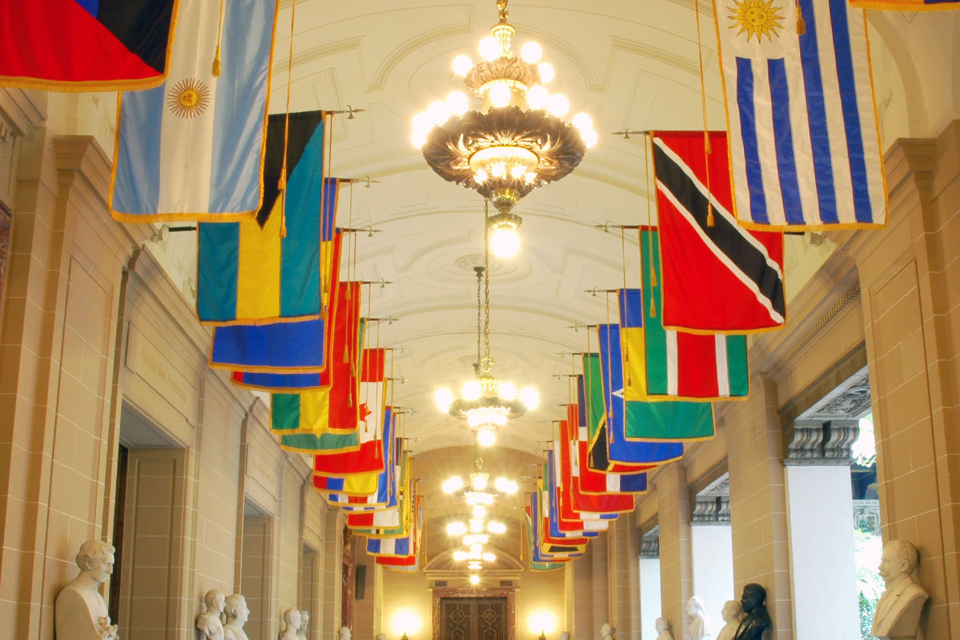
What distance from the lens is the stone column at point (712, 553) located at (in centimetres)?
1798

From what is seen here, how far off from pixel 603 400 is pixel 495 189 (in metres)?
6.41

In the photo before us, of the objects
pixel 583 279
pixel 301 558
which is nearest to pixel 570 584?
pixel 301 558

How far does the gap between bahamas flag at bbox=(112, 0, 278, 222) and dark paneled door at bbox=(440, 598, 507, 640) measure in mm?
30536

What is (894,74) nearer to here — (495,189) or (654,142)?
(654,142)

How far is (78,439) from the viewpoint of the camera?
856 centimetres

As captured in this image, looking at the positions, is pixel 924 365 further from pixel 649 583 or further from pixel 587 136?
pixel 649 583

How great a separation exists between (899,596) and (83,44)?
6.88 meters

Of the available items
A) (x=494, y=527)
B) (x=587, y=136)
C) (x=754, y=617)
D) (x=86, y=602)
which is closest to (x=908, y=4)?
(x=587, y=136)

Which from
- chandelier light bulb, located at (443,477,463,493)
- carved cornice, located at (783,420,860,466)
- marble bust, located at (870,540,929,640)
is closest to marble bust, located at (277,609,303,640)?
chandelier light bulb, located at (443,477,463,493)

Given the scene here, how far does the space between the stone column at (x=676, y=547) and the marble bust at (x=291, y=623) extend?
6661mm

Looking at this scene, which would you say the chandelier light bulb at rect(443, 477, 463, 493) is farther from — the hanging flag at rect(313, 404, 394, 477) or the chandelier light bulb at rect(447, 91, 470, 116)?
the chandelier light bulb at rect(447, 91, 470, 116)

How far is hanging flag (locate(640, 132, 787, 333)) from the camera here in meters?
8.51

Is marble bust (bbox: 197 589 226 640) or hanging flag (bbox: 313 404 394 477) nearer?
marble bust (bbox: 197 589 226 640)

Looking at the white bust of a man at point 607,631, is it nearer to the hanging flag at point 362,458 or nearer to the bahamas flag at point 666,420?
the hanging flag at point 362,458
